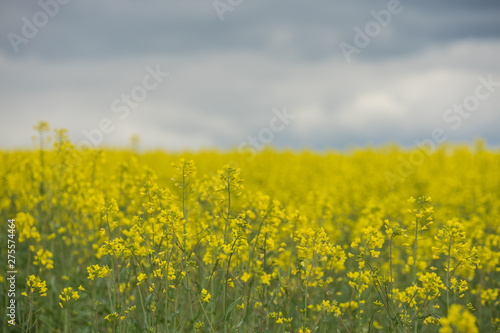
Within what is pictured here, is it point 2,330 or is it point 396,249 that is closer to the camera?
point 2,330

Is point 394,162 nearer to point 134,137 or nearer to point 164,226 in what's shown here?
point 134,137

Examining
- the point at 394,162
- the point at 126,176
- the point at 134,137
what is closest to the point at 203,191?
the point at 126,176

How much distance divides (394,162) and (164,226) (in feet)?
44.8

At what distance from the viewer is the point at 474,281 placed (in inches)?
274

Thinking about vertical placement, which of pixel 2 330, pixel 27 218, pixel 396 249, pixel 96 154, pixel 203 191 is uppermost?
pixel 96 154

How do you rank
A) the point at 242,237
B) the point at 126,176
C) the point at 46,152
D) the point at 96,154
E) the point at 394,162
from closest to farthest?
the point at 242,237 → the point at 126,176 → the point at 96,154 → the point at 46,152 → the point at 394,162

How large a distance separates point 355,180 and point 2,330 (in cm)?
911

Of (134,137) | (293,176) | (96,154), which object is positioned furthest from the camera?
(293,176)

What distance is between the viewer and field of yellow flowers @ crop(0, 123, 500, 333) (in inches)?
137

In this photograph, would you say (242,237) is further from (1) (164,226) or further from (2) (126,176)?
(2) (126,176)

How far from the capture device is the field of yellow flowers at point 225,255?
348cm

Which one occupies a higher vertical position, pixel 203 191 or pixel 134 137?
pixel 134 137

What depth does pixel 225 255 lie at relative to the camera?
3.32 metres

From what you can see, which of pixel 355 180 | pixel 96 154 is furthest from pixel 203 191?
pixel 355 180
